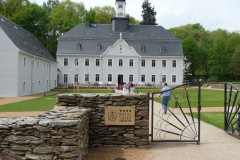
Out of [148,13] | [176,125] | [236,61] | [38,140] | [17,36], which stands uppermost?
[148,13]

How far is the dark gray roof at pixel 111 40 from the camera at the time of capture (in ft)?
173

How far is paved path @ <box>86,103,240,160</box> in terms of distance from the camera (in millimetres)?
7094

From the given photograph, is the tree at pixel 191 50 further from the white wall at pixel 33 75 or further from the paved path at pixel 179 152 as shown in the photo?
the paved path at pixel 179 152

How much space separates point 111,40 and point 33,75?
75.7ft

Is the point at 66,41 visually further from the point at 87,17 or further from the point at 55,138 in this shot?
the point at 55,138

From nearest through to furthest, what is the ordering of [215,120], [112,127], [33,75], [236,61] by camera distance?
[112,127], [215,120], [33,75], [236,61]

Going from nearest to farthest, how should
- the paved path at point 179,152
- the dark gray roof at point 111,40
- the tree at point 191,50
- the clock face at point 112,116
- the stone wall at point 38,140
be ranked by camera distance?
1. the stone wall at point 38,140
2. the paved path at point 179,152
3. the clock face at point 112,116
4. the dark gray roof at point 111,40
5. the tree at point 191,50

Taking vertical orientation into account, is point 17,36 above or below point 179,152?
above

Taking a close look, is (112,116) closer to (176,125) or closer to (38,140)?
(38,140)

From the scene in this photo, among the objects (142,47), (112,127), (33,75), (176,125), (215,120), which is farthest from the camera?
(142,47)

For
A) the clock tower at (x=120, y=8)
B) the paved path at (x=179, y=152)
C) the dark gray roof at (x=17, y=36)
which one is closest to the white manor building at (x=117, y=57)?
the clock tower at (x=120, y=8)

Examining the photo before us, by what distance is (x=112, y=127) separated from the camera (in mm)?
7910

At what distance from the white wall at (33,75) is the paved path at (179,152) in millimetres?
25574

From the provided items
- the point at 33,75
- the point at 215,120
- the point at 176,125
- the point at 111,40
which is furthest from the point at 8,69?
the point at 111,40
